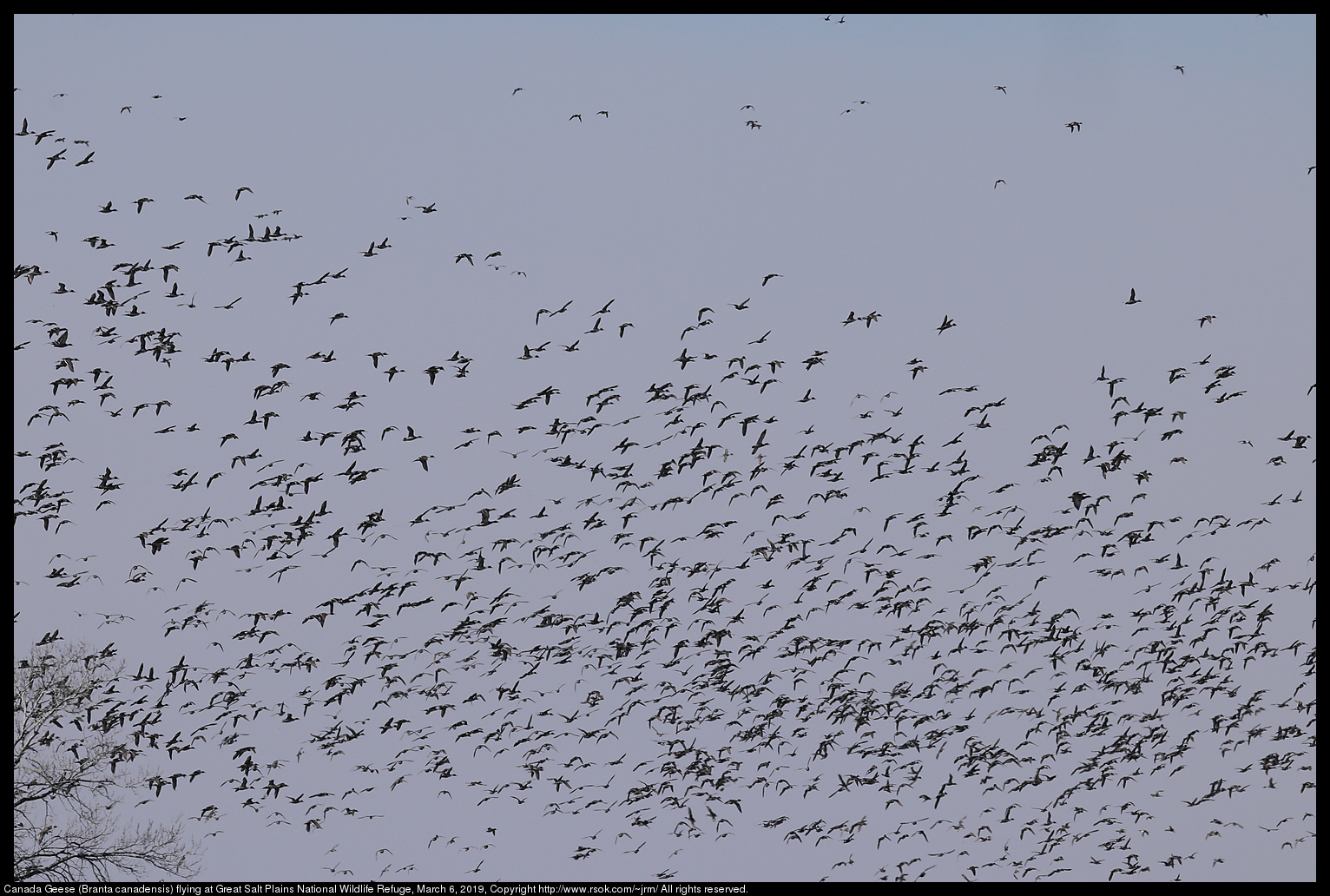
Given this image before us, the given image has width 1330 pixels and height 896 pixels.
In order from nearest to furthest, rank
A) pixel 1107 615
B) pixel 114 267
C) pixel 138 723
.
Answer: pixel 114 267 < pixel 138 723 < pixel 1107 615

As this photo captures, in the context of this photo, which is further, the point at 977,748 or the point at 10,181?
the point at 977,748

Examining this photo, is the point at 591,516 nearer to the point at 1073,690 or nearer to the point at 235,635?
the point at 235,635

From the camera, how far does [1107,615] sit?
34.5 metres

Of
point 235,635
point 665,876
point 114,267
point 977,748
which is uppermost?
point 114,267

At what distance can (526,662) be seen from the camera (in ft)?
122

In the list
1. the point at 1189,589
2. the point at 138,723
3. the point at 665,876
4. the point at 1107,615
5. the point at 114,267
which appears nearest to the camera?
the point at 114,267

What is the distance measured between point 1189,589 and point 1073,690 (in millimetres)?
7158

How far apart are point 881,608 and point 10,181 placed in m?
26.0

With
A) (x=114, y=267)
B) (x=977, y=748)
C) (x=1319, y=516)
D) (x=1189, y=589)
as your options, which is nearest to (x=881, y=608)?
(x=977, y=748)

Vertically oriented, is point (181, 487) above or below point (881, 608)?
above

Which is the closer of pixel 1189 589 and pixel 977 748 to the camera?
pixel 1189 589

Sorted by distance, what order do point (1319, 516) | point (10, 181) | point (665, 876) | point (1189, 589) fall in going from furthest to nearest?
point (665, 876), point (1189, 589), point (1319, 516), point (10, 181)

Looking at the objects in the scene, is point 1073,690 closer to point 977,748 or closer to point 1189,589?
point 977,748

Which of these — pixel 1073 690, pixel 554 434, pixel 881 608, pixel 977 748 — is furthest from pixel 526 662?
pixel 1073 690
